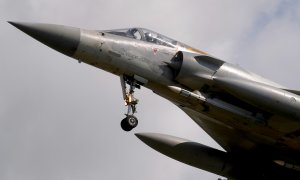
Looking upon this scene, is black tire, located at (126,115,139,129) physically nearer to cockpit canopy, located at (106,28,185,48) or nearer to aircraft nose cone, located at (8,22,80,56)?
aircraft nose cone, located at (8,22,80,56)

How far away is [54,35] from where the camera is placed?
18484 millimetres

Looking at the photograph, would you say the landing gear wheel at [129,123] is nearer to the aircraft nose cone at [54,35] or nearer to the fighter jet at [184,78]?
the fighter jet at [184,78]

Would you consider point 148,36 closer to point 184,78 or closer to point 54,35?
point 184,78

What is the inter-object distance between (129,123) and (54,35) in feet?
10.4

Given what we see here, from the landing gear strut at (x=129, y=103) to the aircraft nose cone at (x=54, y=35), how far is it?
1830 millimetres

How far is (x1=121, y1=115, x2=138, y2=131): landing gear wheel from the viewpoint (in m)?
18.6

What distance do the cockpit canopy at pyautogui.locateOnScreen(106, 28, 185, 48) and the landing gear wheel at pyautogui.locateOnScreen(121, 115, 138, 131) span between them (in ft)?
8.52

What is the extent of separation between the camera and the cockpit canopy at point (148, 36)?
19875mm

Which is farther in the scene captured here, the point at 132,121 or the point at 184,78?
the point at 184,78

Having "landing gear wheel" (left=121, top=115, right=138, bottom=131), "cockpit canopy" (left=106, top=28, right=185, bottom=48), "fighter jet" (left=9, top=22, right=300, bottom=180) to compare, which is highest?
"cockpit canopy" (left=106, top=28, right=185, bottom=48)

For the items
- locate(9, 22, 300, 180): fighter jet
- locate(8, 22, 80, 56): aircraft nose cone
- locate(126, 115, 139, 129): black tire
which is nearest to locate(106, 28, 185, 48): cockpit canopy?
locate(9, 22, 300, 180): fighter jet

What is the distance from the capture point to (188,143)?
22734mm

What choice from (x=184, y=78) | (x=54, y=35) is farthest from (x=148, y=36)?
(x=54, y=35)

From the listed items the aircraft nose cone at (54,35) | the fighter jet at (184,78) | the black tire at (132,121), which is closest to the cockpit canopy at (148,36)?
the fighter jet at (184,78)
